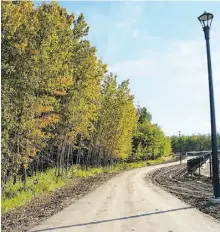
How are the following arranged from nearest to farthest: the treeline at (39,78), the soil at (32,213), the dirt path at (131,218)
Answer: the dirt path at (131,218), the soil at (32,213), the treeline at (39,78)

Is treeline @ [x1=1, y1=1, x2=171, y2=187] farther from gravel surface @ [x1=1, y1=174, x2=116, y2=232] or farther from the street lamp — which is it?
the street lamp

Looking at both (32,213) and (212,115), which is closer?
(32,213)

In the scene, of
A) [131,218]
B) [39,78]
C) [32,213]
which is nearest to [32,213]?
[32,213]

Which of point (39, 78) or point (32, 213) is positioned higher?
point (39, 78)

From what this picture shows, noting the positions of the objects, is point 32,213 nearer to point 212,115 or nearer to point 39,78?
point 39,78

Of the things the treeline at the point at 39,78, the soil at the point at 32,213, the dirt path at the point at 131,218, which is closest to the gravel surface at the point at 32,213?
the soil at the point at 32,213

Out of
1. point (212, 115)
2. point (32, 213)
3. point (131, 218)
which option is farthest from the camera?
point (212, 115)

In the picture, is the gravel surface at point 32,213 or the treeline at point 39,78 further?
the treeline at point 39,78

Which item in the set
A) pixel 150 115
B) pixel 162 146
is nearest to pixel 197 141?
pixel 150 115

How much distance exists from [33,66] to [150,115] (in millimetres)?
97127

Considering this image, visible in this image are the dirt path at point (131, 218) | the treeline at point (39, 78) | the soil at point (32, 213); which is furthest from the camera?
the treeline at point (39, 78)

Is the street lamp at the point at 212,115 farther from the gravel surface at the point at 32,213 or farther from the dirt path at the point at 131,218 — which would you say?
the gravel surface at the point at 32,213

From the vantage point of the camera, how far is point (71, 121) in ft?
72.3

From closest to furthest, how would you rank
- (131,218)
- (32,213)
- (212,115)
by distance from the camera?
(131,218), (32,213), (212,115)
